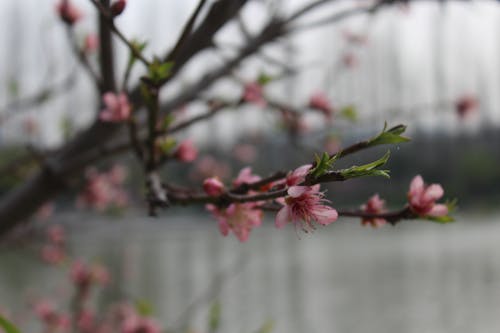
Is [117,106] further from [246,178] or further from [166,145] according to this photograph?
[246,178]

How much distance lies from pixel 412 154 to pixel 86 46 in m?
16.9

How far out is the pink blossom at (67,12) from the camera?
3.52 ft

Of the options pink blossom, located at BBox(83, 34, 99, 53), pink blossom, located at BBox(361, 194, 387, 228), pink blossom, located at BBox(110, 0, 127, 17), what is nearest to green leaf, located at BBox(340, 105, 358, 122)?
pink blossom, located at BBox(83, 34, 99, 53)

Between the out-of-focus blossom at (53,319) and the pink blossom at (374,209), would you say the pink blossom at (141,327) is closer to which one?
the pink blossom at (374,209)

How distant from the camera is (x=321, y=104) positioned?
63.6 inches

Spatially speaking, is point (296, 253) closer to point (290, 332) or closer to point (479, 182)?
point (290, 332)

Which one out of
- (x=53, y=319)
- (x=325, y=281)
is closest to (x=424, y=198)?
(x=53, y=319)

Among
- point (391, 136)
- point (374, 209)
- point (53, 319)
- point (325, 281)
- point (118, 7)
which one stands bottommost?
point (325, 281)

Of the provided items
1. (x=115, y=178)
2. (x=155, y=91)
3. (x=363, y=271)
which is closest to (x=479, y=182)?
(x=363, y=271)

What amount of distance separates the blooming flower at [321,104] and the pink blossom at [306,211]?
1124 mm

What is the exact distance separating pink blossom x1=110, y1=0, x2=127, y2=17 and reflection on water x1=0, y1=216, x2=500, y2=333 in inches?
70.9

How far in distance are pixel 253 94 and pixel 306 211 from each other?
2.35 feet

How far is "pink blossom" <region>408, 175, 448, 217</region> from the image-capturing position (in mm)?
578

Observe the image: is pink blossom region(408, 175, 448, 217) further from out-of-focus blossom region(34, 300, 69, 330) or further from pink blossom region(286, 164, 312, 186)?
out-of-focus blossom region(34, 300, 69, 330)
